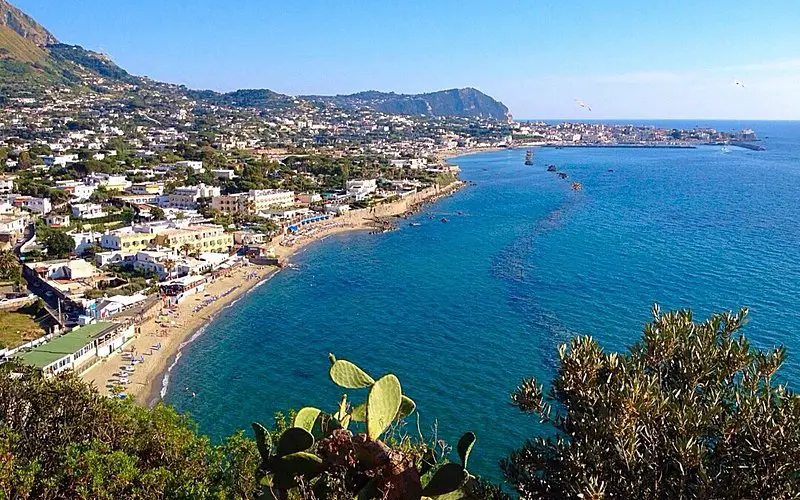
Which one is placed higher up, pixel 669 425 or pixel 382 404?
pixel 382 404

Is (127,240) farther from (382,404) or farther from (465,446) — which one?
(465,446)

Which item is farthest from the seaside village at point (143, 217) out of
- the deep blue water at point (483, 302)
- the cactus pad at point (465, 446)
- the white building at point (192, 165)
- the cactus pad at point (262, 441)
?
the cactus pad at point (465, 446)

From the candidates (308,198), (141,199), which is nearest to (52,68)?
(141,199)

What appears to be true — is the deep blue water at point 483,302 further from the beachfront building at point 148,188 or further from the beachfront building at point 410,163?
the beachfront building at point 410,163

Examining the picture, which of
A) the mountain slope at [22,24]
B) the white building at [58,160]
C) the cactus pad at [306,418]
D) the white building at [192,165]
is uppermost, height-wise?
the mountain slope at [22,24]

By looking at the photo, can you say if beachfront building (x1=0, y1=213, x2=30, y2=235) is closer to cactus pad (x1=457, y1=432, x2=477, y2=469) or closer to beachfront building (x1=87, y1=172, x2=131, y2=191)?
beachfront building (x1=87, y1=172, x2=131, y2=191)

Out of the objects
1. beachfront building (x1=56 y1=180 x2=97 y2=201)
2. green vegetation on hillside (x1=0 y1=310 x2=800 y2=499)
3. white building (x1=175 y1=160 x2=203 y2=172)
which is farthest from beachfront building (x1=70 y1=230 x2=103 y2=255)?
green vegetation on hillside (x1=0 y1=310 x2=800 y2=499)

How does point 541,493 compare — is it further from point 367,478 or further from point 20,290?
point 20,290

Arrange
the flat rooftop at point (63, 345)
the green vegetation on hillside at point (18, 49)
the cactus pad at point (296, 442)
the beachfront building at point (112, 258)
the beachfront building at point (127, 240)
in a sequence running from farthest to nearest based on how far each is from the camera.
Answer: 1. the green vegetation on hillside at point (18, 49)
2. the beachfront building at point (127, 240)
3. the beachfront building at point (112, 258)
4. the flat rooftop at point (63, 345)
5. the cactus pad at point (296, 442)
